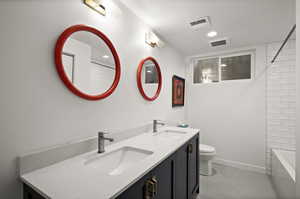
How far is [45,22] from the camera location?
881mm

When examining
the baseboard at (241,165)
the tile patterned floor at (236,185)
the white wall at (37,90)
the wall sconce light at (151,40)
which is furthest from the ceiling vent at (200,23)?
the baseboard at (241,165)

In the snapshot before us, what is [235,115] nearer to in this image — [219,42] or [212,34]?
[219,42]

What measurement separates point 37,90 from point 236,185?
105 inches

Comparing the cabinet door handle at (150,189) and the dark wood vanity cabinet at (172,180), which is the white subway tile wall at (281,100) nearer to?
the dark wood vanity cabinet at (172,180)

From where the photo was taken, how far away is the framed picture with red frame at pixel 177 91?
101 inches

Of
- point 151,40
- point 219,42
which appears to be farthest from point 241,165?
point 151,40

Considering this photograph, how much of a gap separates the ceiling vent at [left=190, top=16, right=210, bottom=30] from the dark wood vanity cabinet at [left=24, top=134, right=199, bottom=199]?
5.00ft

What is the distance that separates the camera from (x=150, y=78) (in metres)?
1.89

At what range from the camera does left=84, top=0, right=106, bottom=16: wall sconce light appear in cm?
111

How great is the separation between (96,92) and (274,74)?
287 centimetres

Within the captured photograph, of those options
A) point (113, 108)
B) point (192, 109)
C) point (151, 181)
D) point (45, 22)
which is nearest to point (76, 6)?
point (45, 22)

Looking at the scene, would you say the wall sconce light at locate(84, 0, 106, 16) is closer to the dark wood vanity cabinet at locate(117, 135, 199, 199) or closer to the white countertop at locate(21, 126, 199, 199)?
the white countertop at locate(21, 126, 199, 199)

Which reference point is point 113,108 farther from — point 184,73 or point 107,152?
point 184,73

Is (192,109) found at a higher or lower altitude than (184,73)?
lower
